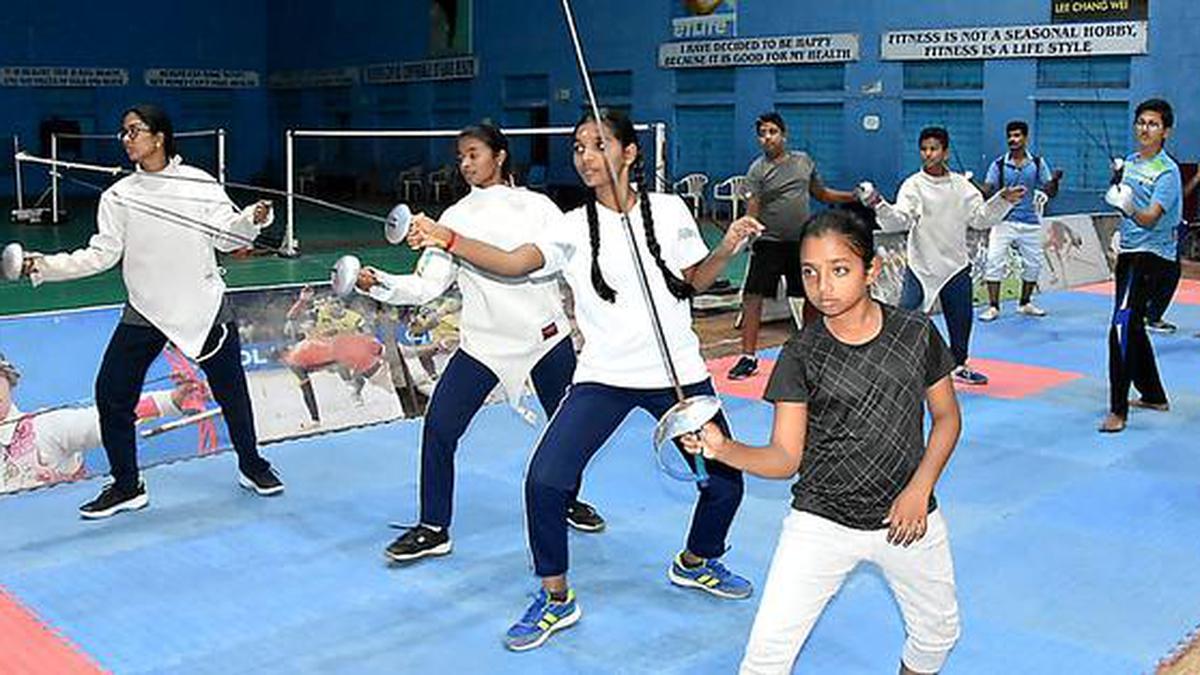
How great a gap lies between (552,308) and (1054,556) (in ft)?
6.43

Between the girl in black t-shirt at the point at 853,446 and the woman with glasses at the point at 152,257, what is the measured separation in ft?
8.96

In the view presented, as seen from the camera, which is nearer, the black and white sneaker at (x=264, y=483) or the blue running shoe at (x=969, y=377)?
the black and white sneaker at (x=264, y=483)

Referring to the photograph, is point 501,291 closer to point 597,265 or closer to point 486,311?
point 486,311

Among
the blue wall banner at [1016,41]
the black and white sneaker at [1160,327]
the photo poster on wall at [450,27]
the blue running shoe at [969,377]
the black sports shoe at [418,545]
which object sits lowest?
the black sports shoe at [418,545]

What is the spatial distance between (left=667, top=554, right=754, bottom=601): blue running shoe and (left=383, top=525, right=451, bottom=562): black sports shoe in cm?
85

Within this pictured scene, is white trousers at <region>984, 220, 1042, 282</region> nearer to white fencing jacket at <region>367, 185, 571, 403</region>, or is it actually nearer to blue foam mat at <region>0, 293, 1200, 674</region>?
blue foam mat at <region>0, 293, 1200, 674</region>

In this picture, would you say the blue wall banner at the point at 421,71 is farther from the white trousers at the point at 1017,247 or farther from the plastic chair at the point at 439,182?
the white trousers at the point at 1017,247

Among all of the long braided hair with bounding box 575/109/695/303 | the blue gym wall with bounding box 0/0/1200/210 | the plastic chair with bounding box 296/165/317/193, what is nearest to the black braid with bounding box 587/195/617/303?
the long braided hair with bounding box 575/109/695/303

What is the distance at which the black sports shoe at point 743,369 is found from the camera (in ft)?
24.9

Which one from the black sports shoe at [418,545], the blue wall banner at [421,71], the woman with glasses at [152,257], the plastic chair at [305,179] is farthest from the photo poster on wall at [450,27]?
the black sports shoe at [418,545]

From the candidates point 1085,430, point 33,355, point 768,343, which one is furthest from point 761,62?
point 33,355

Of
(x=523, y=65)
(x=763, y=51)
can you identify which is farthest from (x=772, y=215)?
(x=523, y=65)

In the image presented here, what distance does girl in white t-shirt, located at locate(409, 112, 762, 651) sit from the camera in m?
3.58

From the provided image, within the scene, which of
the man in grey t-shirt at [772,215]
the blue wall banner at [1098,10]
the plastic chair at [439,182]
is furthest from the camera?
the plastic chair at [439,182]
